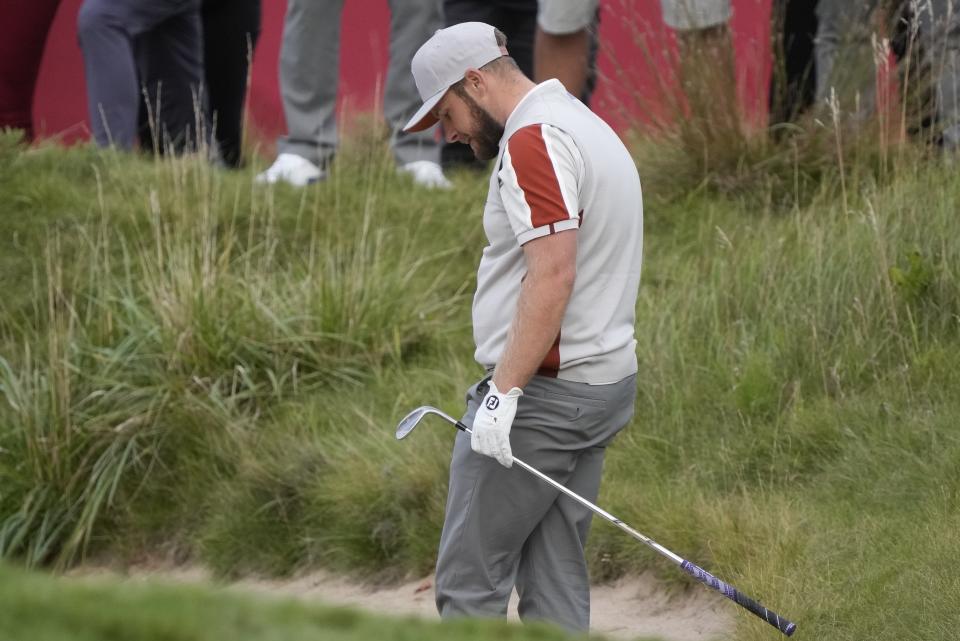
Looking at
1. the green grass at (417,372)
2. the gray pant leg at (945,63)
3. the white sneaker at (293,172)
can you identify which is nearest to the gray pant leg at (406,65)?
the green grass at (417,372)

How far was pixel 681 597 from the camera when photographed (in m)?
5.35

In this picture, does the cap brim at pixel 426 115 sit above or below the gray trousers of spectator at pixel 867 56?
above

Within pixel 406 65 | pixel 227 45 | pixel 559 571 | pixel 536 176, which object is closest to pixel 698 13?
pixel 406 65

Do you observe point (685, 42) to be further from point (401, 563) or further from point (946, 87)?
point (401, 563)

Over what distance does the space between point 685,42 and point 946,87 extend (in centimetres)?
127

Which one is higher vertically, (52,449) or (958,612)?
(958,612)

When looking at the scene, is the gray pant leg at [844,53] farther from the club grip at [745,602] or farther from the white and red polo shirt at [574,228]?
the club grip at [745,602]

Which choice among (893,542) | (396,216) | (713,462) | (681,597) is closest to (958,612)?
(893,542)

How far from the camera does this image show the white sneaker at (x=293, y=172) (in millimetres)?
8506

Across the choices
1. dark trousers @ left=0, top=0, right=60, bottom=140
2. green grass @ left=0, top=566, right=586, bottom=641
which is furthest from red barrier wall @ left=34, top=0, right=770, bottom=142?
green grass @ left=0, top=566, right=586, bottom=641

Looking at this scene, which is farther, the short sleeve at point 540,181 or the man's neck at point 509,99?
the man's neck at point 509,99

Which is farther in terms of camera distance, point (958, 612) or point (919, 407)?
point (919, 407)

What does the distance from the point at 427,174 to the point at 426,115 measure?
450cm

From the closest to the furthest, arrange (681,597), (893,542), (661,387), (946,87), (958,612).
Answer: (958,612), (893,542), (681,597), (661,387), (946,87)
